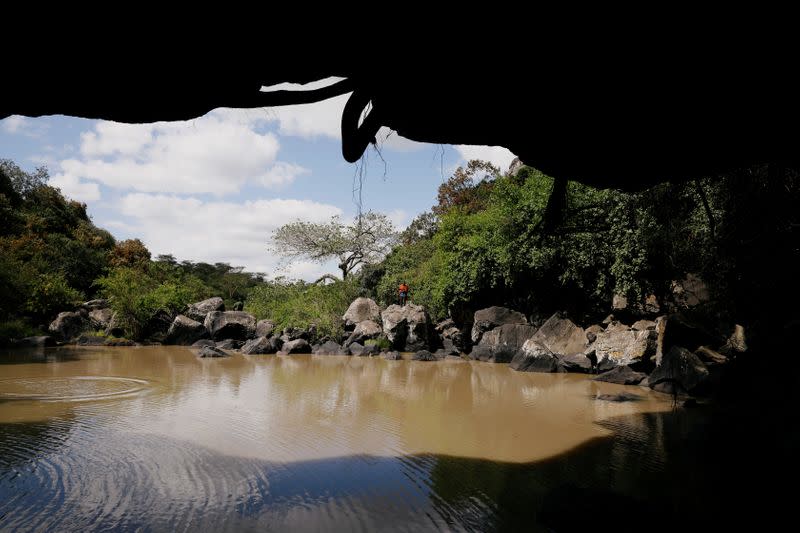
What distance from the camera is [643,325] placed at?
42.6 feet

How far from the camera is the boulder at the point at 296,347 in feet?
58.7

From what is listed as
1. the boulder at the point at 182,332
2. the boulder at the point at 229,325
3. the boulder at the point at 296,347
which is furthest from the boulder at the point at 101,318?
the boulder at the point at 296,347

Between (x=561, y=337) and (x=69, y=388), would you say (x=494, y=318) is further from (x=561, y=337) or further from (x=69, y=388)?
(x=69, y=388)

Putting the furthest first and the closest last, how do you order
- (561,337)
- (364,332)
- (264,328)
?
(264,328) < (364,332) < (561,337)

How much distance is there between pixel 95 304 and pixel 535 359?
67.4ft

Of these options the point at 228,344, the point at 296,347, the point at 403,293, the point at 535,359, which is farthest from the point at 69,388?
the point at 403,293

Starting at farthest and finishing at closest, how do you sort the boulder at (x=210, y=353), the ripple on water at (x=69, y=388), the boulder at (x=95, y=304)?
the boulder at (x=95, y=304)
the boulder at (x=210, y=353)
the ripple on water at (x=69, y=388)

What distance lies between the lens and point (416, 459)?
16.6 ft

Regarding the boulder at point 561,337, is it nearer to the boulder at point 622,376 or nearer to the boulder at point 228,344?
the boulder at point 622,376

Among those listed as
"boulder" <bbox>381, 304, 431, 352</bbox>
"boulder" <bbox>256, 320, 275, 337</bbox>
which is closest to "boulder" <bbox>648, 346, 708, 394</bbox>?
"boulder" <bbox>381, 304, 431, 352</bbox>

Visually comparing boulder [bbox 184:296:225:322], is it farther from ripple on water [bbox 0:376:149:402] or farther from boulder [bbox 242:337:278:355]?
ripple on water [bbox 0:376:149:402]

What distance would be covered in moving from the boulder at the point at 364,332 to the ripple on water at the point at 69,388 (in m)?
9.36

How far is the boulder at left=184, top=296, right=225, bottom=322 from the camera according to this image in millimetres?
22016

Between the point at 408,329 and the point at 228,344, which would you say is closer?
the point at 408,329
